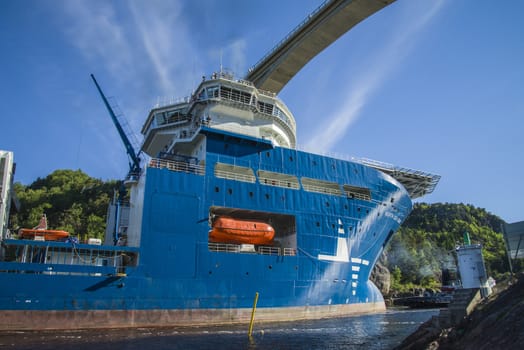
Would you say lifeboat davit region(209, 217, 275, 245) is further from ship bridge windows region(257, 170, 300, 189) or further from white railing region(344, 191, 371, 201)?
white railing region(344, 191, 371, 201)

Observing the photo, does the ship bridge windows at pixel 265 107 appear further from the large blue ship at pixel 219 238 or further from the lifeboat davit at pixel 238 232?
the lifeboat davit at pixel 238 232

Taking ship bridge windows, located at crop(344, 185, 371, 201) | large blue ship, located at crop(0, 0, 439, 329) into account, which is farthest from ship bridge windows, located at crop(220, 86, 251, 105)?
ship bridge windows, located at crop(344, 185, 371, 201)

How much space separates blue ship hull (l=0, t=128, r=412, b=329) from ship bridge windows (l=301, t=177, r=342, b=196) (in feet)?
0.52

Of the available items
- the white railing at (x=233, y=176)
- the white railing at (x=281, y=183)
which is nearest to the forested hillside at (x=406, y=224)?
the white railing at (x=281, y=183)

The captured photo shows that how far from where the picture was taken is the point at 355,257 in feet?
71.3

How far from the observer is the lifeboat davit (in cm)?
1780

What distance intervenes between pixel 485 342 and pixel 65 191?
49614mm

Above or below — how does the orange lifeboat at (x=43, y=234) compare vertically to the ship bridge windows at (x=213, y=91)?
below

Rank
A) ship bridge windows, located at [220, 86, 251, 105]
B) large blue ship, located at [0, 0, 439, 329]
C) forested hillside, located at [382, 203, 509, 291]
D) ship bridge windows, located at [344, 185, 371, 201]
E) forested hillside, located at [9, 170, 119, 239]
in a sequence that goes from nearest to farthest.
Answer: large blue ship, located at [0, 0, 439, 329], ship bridge windows, located at [220, 86, 251, 105], ship bridge windows, located at [344, 185, 371, 201], forested hillside, located at [9, 170, 119, 239], forested hillside, located at [382, 203, 509, 291]

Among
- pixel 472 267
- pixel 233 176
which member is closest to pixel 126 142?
pixel 233 176

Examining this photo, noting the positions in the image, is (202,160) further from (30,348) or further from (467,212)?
(467,212)

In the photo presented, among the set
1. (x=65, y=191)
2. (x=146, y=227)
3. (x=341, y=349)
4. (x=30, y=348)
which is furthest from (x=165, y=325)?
(x=65, y=191)

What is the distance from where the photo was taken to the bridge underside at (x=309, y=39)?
25.2 metres

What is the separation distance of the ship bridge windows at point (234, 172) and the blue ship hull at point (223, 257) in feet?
0.40
